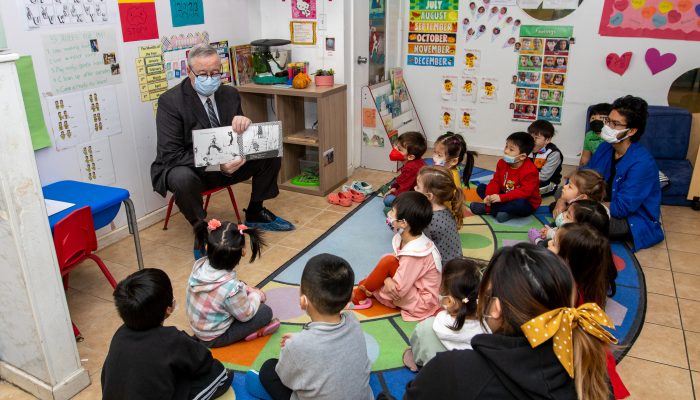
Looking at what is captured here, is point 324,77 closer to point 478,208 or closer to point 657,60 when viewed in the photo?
point 478,208

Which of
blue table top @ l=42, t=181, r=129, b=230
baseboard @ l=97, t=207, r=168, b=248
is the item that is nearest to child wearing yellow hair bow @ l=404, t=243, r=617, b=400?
blue table top @ l=42, t=181, r=129, b=230

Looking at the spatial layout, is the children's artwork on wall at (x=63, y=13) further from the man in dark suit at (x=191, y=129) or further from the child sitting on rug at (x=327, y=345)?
the child sitting on rug at (x=327, y=345)

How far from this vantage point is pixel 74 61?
10.6ft

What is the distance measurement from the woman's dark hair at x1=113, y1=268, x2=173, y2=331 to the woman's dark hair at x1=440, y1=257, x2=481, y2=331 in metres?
1.07

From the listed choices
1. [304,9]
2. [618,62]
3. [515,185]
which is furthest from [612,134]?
[304,9]

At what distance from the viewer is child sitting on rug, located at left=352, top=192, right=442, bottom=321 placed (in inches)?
103

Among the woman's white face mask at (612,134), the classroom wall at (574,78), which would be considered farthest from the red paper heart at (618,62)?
the woman's white face mask at (612,134)

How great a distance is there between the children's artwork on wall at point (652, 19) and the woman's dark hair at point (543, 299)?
4.26m

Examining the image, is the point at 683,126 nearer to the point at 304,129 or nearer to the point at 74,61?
the point at 304,129

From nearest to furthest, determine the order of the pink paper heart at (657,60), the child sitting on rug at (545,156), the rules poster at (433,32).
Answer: the child sitting on rug at (545,156)
the pink paper heart at (657,60)
the rules poster at (433,32)

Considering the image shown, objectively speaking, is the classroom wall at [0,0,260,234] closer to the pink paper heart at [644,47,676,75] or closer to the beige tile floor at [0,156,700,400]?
the beige tile floor at [0,156,700,400]

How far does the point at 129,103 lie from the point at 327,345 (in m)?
2.65

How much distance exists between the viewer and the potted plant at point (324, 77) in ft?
14.4

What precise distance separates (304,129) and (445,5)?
6.34 feet
